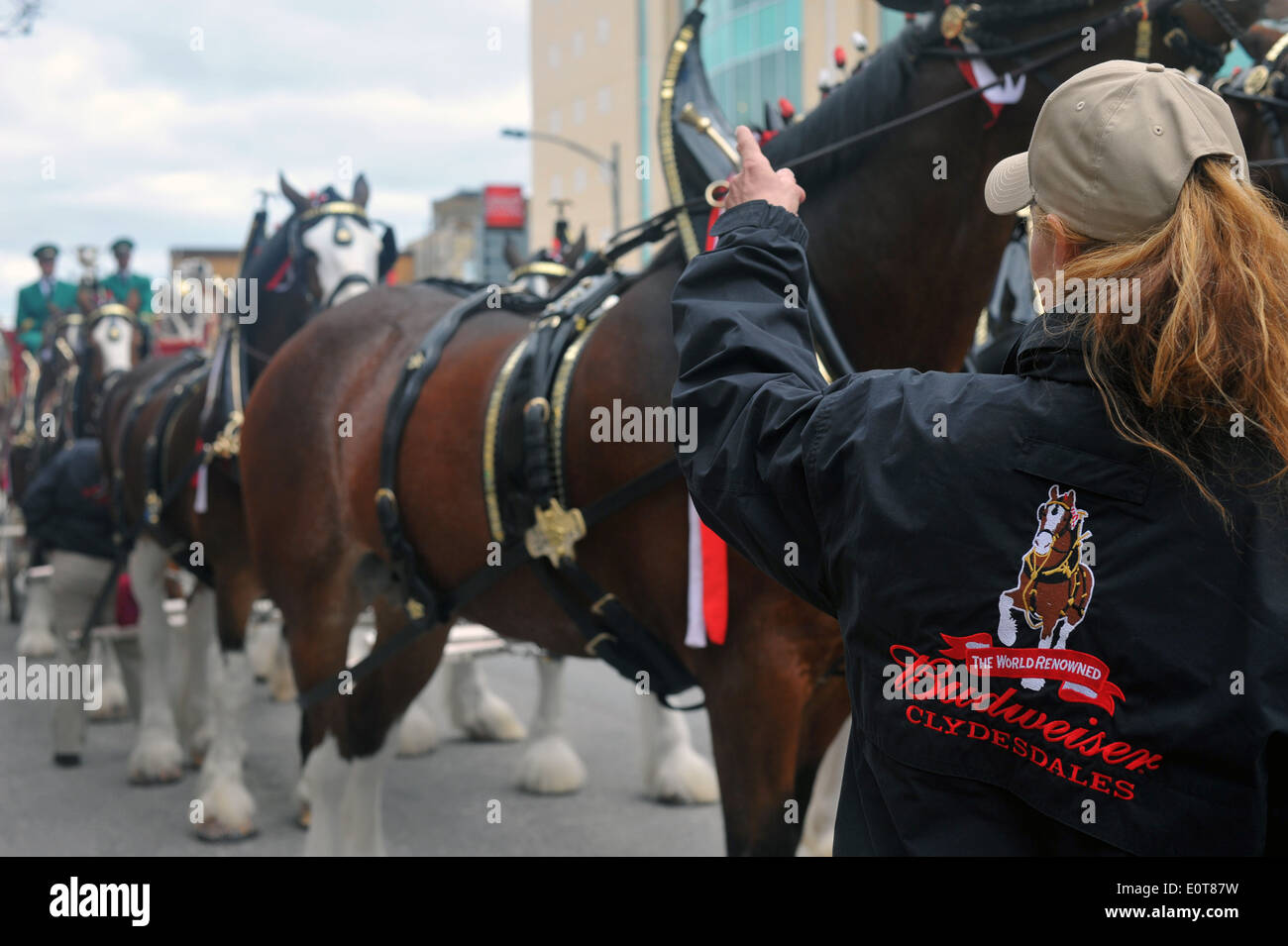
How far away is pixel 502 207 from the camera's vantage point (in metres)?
28.5

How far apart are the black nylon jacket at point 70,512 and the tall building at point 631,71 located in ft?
51.9

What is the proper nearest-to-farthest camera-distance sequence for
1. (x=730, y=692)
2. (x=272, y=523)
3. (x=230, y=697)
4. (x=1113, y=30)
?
(x=1113, y=30) < (x=730, y=692) < (x=272, y=523) < (x=230, y=697)

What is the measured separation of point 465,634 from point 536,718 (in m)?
0.58

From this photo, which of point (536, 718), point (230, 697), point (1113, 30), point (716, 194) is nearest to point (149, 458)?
point (230, 697)

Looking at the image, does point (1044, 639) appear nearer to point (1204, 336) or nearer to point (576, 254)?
point (1204, 336)

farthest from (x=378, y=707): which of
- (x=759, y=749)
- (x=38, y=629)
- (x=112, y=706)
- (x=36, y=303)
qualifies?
(x=36, y=303)

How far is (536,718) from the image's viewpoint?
5.36 meters

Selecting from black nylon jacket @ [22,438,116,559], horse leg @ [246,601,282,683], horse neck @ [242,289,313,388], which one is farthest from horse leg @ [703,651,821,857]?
horse leg @ [246,601,282,683]

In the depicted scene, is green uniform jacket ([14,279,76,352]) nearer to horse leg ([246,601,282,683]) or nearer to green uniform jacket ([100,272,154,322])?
green uniform jacket ([100,272,154,322])

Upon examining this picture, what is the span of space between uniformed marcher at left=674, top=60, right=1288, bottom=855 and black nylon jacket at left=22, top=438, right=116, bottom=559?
5648mm

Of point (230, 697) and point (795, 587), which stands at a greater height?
point (795, 587)

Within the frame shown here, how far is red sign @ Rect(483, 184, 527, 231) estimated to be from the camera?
28.1 meters

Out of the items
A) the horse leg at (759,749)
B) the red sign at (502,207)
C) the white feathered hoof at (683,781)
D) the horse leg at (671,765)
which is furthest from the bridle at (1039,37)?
the red sign at (502,207)

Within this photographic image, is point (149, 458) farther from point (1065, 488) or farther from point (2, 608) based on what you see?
point (2, 608)
